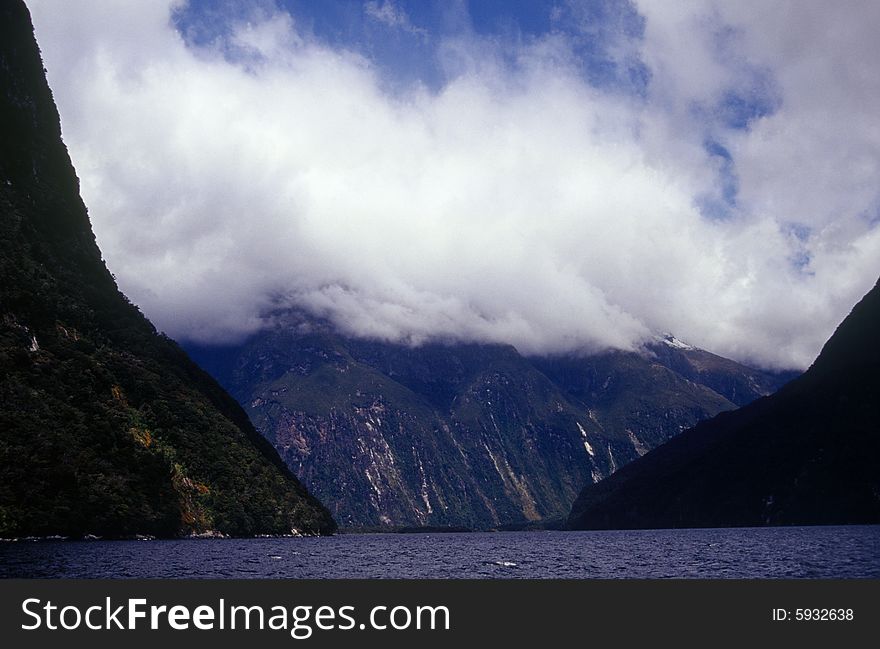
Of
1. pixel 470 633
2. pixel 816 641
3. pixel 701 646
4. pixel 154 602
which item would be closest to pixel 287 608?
pixel 154 602

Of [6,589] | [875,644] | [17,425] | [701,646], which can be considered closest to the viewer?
Answer: [875,644]

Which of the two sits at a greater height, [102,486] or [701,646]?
[102,486]

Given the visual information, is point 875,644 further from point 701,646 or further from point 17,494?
point 17,494

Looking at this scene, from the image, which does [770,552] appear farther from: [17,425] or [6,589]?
[17,425]

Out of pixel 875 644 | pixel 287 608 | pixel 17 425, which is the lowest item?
pixel 875 644

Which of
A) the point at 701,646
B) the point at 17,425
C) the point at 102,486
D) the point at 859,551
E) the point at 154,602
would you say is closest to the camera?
the point at 701,646

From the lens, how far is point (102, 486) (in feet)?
589

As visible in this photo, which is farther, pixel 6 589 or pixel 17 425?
pixel 17 425

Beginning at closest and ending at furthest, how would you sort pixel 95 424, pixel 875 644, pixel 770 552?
pixel 875 644, pixel 770 552, pixel 95 424

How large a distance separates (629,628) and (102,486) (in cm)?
16233

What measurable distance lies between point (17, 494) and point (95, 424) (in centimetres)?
4382

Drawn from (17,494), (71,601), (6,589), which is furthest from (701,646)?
(17,494)

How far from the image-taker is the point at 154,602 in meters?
49.4

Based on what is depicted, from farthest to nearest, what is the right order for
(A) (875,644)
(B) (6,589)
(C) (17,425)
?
(C) (17,425) < (B) (6,589) < (A) (875,644)
